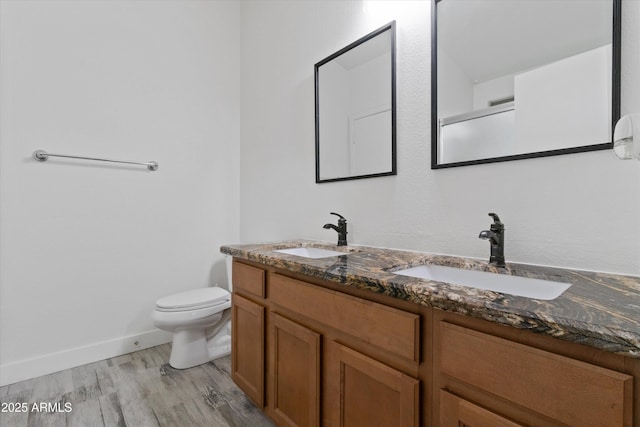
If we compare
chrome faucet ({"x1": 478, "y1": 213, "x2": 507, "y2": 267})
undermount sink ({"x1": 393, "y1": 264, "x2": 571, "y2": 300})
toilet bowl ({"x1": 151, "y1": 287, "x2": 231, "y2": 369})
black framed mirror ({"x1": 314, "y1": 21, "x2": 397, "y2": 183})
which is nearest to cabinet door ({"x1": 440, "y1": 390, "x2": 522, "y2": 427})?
undermount sink ({"x1": 393, "y1": 264, "x2": 571, "y2": 300})

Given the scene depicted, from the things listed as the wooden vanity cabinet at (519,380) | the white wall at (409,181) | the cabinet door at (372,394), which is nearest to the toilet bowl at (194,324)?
the white wall at (409,181)

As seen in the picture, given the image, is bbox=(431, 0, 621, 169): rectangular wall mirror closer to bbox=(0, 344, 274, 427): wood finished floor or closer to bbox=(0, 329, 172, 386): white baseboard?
bbox=(0, 344, 274, 427): wood finished floor

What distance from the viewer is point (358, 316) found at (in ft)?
3.09

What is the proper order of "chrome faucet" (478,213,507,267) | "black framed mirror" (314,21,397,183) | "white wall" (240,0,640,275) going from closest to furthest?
"white wall" (240,0,640,275) < "chrome faucet" (478,213,507,267) < "black framed mirror" (314,21,397,183)

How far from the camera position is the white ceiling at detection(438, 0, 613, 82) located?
968 mm

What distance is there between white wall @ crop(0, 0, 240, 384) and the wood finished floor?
18 centimetres

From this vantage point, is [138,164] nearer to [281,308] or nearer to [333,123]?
[333,123]

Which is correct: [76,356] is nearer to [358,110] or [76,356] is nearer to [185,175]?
[185,175]

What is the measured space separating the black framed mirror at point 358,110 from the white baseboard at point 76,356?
5.80ft

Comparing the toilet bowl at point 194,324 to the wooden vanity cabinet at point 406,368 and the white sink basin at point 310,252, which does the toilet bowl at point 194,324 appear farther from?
the white sink basin at point 310,252

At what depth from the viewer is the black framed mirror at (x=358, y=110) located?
1.52 m

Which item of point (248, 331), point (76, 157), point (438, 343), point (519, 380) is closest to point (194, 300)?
point (248, 331)

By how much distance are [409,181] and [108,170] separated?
2.04m

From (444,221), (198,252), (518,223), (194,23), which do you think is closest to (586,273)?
(518,223)
